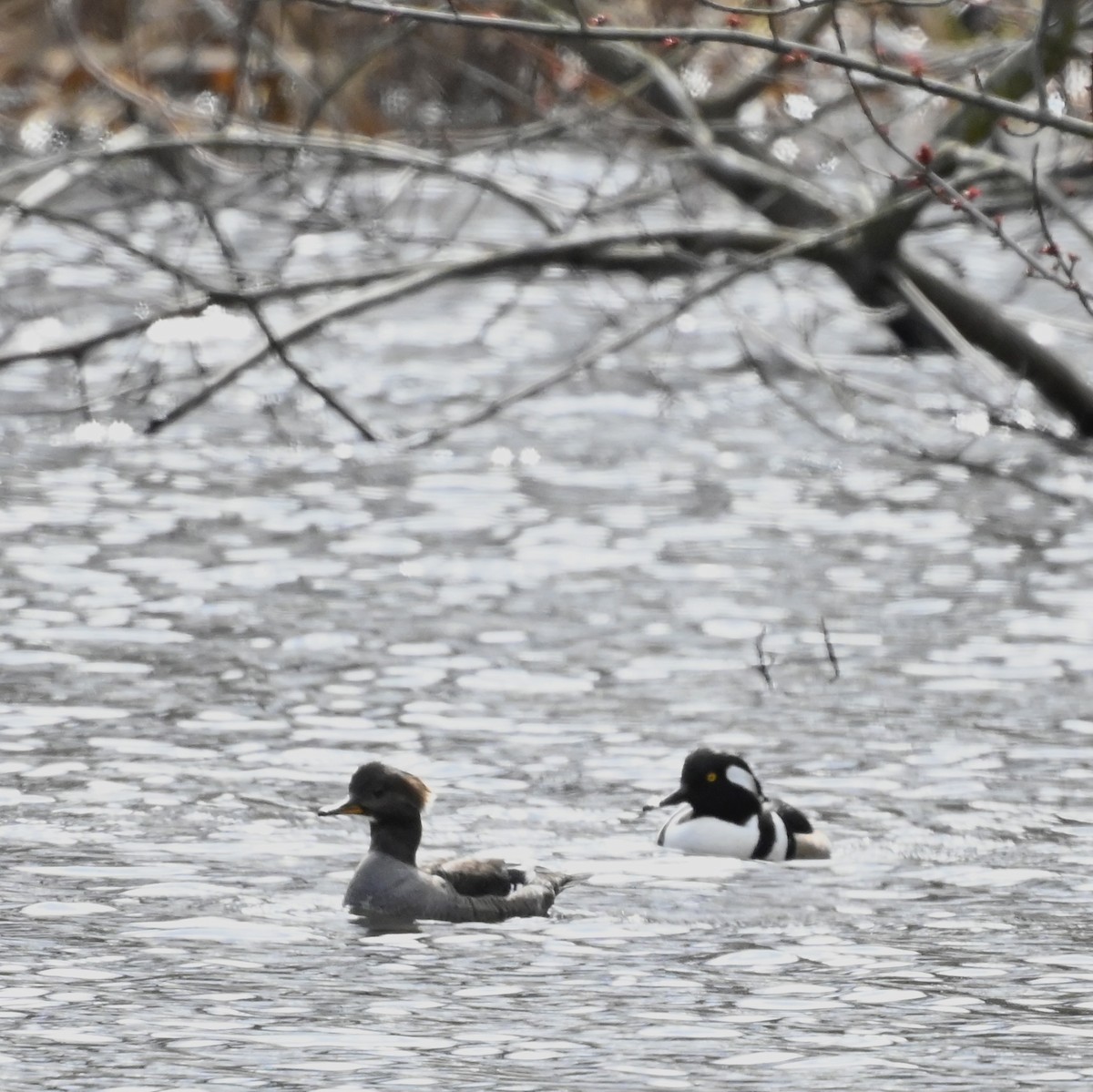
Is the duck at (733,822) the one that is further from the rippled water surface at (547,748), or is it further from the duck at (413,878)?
the duck at (413,878)

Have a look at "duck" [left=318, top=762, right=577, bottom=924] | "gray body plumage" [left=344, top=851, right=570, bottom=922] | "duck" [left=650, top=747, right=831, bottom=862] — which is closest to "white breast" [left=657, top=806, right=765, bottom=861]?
"duck" [left=650, top=747, right=831, bottom=862]

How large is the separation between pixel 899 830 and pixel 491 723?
2057 mm

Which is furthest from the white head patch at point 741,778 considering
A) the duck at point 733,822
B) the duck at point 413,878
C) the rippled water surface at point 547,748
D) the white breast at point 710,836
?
the duck at point 413,878

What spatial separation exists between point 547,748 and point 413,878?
2194mm

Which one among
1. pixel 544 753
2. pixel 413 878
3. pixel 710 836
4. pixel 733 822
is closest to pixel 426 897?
pixel 413 878

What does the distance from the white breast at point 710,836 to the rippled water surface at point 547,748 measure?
0.09 m

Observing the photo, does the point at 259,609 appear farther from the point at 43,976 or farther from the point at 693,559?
the point at 43,976

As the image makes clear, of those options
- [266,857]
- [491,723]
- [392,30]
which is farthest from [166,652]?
[392,30]

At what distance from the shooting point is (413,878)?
8445 millimetres

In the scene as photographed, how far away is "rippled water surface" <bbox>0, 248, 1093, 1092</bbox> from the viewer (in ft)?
23.2

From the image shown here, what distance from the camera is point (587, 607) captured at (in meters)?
13.1

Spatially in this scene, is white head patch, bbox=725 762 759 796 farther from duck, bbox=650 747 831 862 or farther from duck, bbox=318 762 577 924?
duck, bbox=318 762 577 924

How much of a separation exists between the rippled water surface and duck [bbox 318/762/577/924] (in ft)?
0.36

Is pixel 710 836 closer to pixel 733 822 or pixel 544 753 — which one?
pixel 733 822
